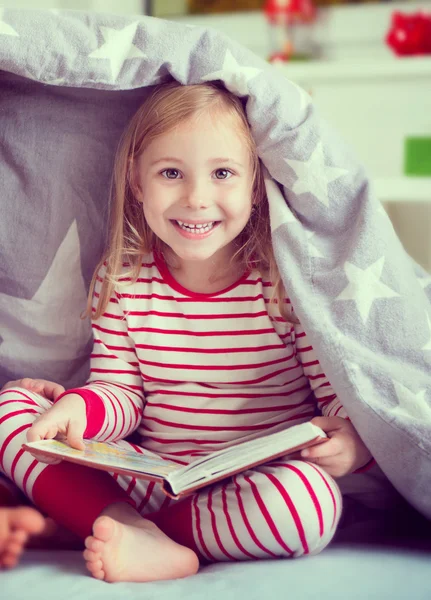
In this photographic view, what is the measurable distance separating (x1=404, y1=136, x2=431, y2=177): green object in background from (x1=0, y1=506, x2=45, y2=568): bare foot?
1.34 meters

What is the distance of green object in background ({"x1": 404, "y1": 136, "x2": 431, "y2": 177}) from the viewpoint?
5.59 ft

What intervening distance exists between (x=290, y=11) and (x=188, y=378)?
1.67 m

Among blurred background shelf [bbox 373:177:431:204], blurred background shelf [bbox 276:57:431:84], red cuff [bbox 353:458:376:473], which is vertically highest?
blurred background shelf [bbox 276:57:431:84]

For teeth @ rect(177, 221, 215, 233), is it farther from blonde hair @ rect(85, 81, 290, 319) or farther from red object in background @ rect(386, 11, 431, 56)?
red object in background @ rect(386, 11, 431, 56)

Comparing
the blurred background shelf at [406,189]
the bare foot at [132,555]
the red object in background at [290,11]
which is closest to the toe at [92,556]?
the bare foot at [132,555]

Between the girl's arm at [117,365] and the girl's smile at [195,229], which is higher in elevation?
the girl's smile at [195,229]

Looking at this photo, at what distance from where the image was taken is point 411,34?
197 centimetres

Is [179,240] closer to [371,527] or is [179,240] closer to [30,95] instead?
[30,95]

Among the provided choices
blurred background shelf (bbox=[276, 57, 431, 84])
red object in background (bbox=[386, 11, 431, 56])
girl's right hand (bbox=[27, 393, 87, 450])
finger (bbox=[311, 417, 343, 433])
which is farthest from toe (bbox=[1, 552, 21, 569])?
red object in background (bbox=[386, 11, 431, 56])

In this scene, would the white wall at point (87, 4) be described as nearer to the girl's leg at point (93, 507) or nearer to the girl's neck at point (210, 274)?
the girl's neck at point (210, 274)

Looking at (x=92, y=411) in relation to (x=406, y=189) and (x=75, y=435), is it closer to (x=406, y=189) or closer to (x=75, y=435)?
(x=75, y=435)

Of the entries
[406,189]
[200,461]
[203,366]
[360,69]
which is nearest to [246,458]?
[200,461]

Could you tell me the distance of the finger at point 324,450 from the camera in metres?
0.71

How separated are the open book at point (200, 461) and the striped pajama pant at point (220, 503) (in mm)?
64
